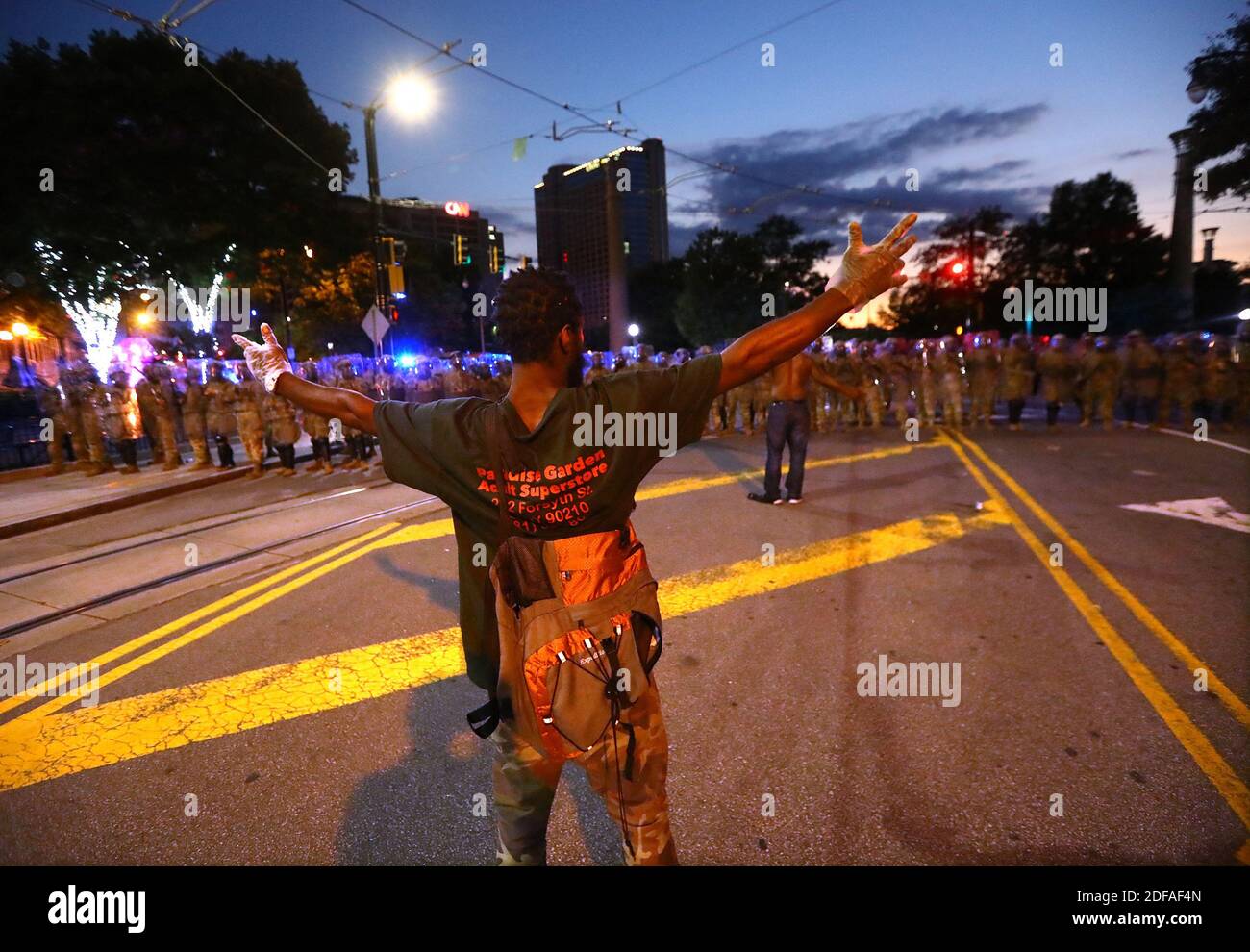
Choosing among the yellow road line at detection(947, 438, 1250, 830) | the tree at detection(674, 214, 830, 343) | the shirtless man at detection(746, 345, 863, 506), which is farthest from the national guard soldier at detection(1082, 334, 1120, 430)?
the tree at detection(674, 214, 830, 343)

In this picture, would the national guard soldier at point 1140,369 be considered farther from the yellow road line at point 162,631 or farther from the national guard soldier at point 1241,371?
the yellow road line at point 162,631

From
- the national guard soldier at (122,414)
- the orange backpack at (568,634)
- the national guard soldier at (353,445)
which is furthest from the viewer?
the national guard soldier at (353,445)

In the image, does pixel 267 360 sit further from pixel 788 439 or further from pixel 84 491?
pixel 84 491

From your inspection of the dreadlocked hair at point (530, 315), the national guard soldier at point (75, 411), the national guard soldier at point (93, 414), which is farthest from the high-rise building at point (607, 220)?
the national guard soldier at point (75, 411)

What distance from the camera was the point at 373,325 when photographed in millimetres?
16141

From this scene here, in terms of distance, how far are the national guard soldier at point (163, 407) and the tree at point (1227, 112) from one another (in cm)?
3061

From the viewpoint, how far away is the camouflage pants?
1827mm

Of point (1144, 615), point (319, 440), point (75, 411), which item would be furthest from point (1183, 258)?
point (75, 411)

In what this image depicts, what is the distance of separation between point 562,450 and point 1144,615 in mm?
4761

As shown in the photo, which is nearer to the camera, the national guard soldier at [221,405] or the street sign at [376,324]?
the national guard soldier at [221,405]

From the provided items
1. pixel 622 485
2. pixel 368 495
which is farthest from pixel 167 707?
pixel 368 495

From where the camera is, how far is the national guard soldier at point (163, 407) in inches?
492

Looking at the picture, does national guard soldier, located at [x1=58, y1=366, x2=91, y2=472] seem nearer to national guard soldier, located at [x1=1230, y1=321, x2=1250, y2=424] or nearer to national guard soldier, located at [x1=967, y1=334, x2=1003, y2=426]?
national guard soldier, located at [x1=1230, y1=321, x2=1250, y2=424]

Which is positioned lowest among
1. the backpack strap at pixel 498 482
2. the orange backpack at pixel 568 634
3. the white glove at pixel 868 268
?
the orange backpack at pixel 568 634
